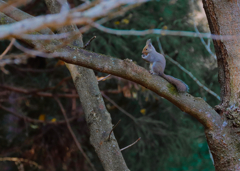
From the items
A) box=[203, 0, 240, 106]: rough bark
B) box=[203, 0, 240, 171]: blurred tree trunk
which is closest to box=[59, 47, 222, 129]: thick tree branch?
box=[203, 0, 240, 171]: blurred tree trunk

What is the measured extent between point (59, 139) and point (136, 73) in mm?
3239

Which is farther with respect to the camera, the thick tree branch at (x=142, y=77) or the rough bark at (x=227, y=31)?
the rough bark at (x=227, y=31)

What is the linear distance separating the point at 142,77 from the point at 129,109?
3.53 meters

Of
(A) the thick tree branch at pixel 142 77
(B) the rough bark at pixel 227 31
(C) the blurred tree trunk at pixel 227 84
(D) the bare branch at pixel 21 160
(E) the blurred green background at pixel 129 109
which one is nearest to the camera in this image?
(A) the thick tree branch at pixel 142 77

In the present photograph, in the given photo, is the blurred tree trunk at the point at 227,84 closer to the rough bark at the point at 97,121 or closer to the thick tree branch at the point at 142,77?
the thick tree branch at the point at 142,77

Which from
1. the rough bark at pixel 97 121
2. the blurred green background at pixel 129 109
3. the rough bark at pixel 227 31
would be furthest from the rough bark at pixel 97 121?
the blurred green background at pixel 129 109

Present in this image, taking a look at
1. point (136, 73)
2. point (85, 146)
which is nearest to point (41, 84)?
point (85, 146)

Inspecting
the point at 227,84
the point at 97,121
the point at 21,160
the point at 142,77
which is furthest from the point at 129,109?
the point at 142,77

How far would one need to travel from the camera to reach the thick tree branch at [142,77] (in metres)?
1.32

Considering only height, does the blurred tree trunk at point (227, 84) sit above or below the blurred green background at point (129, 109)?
above

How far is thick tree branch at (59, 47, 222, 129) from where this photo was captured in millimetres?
1318

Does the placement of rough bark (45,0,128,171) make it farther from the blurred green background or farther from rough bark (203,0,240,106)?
the blurred green background

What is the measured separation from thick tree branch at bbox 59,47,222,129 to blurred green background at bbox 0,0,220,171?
8.32ft

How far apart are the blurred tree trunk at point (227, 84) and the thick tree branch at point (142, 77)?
0.24ft
